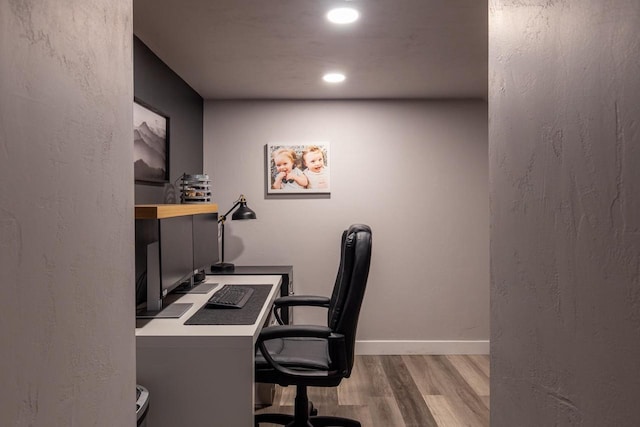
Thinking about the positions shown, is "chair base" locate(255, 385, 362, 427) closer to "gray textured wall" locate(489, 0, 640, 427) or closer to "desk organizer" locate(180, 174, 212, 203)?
"desk organizer" locate(180, 174, 212, 203)

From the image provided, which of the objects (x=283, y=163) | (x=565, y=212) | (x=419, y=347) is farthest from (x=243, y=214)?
(x=565, y=212)

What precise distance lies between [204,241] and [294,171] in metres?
1.16

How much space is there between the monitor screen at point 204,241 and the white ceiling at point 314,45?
39.3 inches

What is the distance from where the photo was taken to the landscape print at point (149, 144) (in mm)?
2744

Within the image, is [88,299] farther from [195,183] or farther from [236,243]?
[236,243]

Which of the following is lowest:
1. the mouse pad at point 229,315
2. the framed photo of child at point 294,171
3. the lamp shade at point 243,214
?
the mouse pad at point 229,315

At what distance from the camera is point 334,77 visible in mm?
3473

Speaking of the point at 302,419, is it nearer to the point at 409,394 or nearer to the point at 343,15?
the point at 409,394

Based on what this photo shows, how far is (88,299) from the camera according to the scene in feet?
3.14

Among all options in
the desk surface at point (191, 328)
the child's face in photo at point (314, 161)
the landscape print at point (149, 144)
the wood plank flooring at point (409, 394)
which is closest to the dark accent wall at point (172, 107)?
the landscape print at point (149, 144)

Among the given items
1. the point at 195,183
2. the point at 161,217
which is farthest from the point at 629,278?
the point at 195,183

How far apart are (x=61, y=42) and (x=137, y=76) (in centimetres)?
195

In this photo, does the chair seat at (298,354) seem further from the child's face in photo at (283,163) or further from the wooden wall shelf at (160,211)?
the child's face in photo at (283,163)

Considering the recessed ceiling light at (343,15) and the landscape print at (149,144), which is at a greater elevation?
the recessed ceiling light at (343,15)
